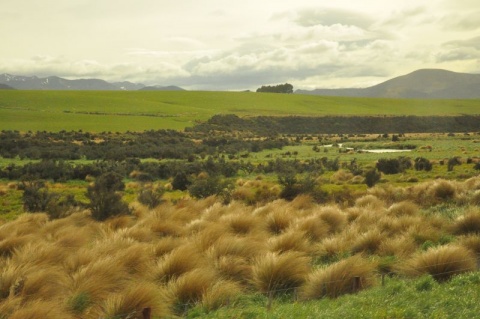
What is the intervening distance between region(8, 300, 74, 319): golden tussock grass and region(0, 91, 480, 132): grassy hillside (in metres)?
81.8

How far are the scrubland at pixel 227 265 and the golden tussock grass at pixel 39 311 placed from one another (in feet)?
0.06

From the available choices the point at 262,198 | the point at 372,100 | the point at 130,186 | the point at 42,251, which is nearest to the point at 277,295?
the point at 42,251

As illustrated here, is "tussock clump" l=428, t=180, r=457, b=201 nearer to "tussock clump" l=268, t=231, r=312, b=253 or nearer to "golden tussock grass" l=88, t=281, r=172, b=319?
"tussock clump" l=268, t=231, r=312, b=253

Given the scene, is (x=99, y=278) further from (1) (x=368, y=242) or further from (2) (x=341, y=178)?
(2) (x=341, y=178)

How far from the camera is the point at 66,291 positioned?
27.0 feet

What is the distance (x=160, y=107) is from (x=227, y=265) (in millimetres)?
117463

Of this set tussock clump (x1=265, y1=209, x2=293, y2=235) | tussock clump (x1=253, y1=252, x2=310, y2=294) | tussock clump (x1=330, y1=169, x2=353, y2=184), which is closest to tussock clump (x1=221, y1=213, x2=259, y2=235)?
tussock clump (x1=265, y1=209, x2=293, y2=235)

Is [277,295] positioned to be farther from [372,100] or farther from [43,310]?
[372,100]

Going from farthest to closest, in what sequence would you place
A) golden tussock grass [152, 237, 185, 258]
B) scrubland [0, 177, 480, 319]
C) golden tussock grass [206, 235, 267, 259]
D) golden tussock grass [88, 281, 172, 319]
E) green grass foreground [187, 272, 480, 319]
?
golden tussock grass [152, 237, 185, 258] → golden tussock grass [206, 235, 267, 259] → scrubland [0, 177, 480, 319] → golden tussock grass [88, 281, 172, 319] → green grass foreground [187, 272, 480, 319]

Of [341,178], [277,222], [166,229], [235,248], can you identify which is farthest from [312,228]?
[341,178]

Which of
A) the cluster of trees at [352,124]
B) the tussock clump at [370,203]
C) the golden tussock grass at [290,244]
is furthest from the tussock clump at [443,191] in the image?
the cluster of trees at [352,124]

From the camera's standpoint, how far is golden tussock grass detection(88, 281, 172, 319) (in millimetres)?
7219

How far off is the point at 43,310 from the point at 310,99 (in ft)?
507

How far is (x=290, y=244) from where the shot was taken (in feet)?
36.2
